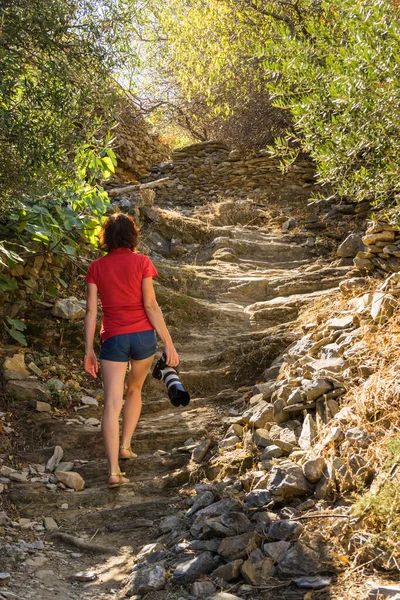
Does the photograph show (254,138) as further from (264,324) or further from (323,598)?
(323,598)

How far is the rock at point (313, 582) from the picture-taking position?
284cm

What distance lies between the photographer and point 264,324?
7188mm

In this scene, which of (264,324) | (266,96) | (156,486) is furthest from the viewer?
(266,96)

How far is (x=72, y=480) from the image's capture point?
453 cm

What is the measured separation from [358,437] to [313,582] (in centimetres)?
103

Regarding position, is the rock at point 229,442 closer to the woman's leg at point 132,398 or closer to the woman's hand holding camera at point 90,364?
the woman's leg at point 132,398

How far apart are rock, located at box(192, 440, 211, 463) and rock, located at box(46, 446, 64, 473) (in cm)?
106

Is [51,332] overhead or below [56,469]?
overhead

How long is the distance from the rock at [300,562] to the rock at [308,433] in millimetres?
957

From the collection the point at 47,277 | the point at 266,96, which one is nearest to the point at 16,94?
the point at 47,277

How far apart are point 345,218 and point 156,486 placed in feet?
22.7

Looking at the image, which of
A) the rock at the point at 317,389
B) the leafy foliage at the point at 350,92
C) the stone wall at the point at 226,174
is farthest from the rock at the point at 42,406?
the stone wall at the point at 226,174

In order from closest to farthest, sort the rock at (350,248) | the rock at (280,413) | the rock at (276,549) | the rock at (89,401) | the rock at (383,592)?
the rock at (383,592) → the rock at (276,549) → the rock at (280,413) → the rock at (89,401) → the rock at (350,248)

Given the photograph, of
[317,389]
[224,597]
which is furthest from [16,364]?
[224,597]
